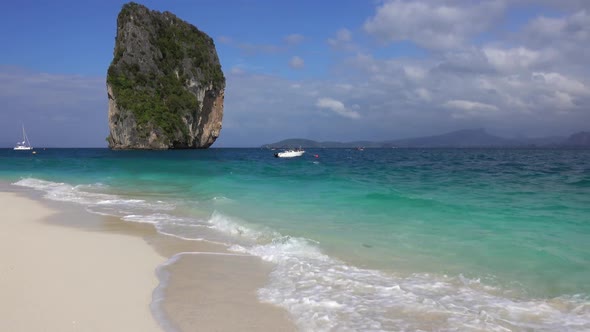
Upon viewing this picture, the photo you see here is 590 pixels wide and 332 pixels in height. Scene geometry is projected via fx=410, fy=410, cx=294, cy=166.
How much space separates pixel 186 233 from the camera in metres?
10.0

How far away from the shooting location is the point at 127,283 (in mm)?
6016

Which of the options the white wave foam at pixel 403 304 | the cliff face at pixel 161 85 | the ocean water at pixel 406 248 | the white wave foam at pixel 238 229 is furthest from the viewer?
the cliff face at pixel 161 85

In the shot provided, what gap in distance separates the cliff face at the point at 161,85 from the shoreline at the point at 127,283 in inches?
3256

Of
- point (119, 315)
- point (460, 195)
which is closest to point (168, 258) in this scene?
point (119, 315)

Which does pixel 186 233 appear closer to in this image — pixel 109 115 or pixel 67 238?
pixel 67 238

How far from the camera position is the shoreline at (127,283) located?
15.1ft

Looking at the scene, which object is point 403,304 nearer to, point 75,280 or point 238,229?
point 75,280

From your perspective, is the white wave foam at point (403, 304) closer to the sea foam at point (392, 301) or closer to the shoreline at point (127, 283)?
the sea foam at point (392, 301)

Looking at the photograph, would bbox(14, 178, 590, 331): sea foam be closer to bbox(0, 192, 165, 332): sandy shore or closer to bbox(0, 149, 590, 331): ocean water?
bbox(0, 149, 590, 331): ocean water

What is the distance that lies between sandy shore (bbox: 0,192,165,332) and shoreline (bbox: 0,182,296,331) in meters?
0.01

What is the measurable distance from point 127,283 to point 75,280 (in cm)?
76

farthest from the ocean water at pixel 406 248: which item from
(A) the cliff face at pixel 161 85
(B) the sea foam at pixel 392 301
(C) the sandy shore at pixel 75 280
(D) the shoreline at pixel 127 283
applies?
(A) the cliff face at pixel 161 85

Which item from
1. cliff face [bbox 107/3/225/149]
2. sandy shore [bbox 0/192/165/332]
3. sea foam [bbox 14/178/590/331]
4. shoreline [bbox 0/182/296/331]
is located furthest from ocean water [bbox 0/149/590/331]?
cliff face [bbox 107/3/225/149]

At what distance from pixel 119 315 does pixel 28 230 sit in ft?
22.9
